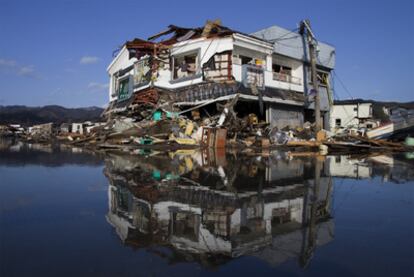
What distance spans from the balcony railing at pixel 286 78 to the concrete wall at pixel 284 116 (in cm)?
221

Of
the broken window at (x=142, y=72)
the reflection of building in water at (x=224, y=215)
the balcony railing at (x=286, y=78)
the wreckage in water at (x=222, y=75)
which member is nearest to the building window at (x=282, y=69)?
the wreckage in water at (x=222, y=75)

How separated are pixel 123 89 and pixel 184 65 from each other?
9284 millimetres

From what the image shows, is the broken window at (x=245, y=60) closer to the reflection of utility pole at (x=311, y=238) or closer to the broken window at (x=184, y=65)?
the broken window at (x=184, y=65)

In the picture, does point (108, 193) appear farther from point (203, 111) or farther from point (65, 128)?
point (65, 128)

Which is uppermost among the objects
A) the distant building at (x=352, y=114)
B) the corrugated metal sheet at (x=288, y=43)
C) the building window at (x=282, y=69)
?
the corrugated metal sheet at (x=288, y=43)

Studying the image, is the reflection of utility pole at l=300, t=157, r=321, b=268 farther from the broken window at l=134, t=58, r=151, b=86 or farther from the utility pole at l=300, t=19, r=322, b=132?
the broken window at l=134, t=58, r=151, b=86

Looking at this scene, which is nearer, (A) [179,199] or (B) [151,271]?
(B) [151,271]

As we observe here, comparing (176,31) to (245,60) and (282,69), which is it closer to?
(245,60)

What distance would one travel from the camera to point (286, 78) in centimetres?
2519

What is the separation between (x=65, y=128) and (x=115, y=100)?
17.3 meters

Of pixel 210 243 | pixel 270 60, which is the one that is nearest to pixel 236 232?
pixel 210 243

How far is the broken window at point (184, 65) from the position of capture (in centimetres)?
2486

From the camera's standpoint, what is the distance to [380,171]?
8.74 m

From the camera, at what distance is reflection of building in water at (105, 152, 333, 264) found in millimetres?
3078
